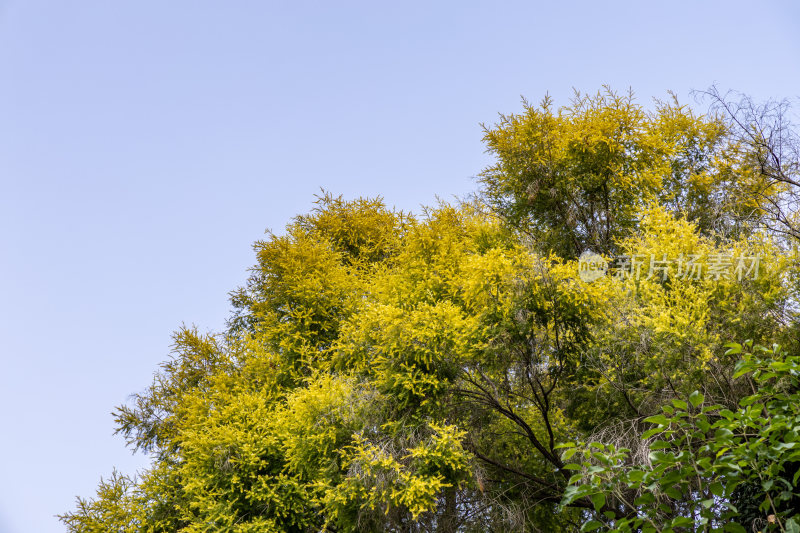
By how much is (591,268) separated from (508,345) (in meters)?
1.84

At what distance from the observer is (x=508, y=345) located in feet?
Result: 30.7

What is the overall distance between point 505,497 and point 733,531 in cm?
775

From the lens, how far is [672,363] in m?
8.62

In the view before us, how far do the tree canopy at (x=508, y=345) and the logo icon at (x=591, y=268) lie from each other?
0.09 m

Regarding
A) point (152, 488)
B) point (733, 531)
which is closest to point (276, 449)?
point (152, 488)

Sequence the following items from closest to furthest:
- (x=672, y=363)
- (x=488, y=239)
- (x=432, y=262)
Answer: (x=672, y=363), (x=432, y=262), (x=488, y=239)

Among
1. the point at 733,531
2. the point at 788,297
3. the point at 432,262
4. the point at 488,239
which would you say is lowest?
the point at 733,531

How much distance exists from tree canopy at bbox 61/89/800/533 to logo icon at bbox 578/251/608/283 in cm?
9

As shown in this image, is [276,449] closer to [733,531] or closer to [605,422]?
[605,422]

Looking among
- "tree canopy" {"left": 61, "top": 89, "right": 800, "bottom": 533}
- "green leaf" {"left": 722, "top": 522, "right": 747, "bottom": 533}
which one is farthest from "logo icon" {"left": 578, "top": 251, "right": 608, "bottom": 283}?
"green leaf" {"left": 722, "top": 522, "right": 747, "bottom": 533}

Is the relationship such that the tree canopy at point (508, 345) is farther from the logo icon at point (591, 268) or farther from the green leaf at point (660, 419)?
the green leaf at point (660, 419)

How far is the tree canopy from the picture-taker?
882cm

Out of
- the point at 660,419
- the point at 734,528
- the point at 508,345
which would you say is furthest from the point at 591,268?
the point at 660,419

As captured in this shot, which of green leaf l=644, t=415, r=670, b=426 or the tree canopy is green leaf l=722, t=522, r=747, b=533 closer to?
green leaf l=644, t=415, r=670, b=426
